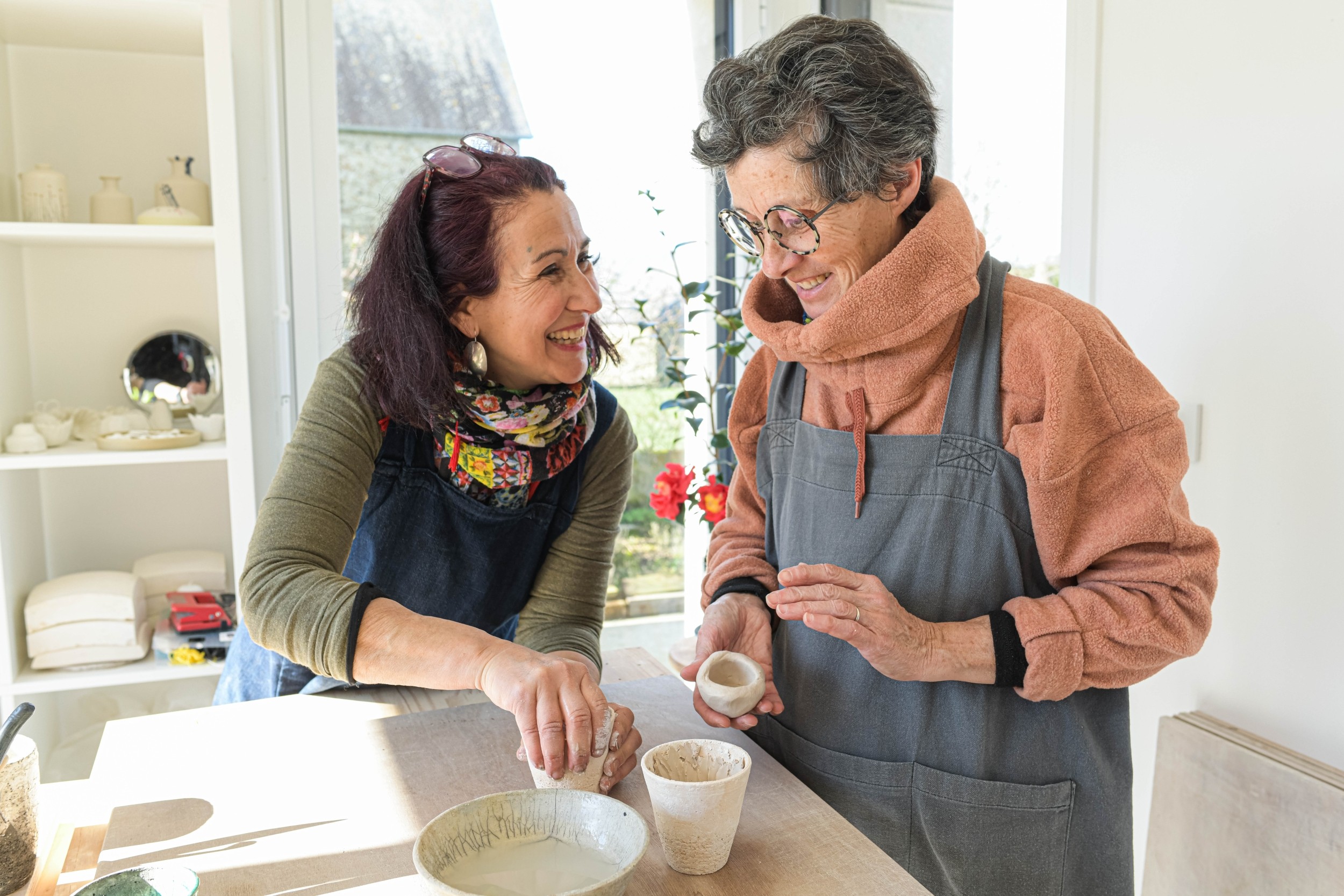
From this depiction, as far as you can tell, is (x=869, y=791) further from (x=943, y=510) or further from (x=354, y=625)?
(x=354, y=625)

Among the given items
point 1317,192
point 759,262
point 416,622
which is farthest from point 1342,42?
point 416,622

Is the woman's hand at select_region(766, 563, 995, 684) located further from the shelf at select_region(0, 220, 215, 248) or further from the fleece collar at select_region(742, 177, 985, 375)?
the shelf at select_region(0, 220, 215, 248)

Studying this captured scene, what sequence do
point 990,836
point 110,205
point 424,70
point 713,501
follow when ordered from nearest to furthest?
point 990,836, point 110,205, point 713,501, point 424,70

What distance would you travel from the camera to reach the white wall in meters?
1.35

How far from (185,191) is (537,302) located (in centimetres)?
140

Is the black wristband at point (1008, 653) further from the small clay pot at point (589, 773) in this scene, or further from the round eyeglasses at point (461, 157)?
the round eyeglasses at point (461, 157)

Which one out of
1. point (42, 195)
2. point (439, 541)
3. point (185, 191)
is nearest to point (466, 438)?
point (439, 541)

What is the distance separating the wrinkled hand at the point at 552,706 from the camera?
101cm

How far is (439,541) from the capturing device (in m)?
1.56

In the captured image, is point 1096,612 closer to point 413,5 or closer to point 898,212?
point 898,212

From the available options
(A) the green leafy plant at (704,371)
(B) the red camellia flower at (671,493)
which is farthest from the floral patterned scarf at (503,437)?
(B) the red camellia flower at (671,493)

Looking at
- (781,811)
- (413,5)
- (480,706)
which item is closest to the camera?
(781,811)

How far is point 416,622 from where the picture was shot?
1206 mm

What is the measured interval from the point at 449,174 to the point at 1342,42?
4.09 ft
